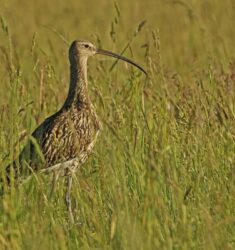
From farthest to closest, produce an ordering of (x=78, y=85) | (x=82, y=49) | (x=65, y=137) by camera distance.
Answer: (x=82, y=49)
(x=78, y=85)
(x=65, y=137)

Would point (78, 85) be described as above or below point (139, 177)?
above

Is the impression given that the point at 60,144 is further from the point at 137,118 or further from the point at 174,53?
the point at 174,53

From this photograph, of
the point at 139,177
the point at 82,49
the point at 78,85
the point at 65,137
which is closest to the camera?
the point at 139,177

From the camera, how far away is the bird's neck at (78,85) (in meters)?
7.59

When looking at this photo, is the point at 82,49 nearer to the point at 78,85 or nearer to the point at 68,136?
the point at 78,85


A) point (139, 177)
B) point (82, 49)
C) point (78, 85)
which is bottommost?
point (139, 177)

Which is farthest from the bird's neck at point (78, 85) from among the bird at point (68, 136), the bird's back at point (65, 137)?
the bird's back at point (65, 137)

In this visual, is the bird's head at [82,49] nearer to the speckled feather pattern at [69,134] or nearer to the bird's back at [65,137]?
the speckled feather pattern at [69,134]

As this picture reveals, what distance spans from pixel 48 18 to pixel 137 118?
810 cm

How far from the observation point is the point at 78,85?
7.84m

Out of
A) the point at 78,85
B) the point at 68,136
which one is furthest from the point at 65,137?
the point at 78,85

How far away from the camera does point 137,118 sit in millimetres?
6598

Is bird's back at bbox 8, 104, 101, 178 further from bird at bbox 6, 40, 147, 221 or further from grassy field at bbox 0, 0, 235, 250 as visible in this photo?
grassy field at bbox 0, 0, 235, 250

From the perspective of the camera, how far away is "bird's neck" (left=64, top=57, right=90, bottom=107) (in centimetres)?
759
